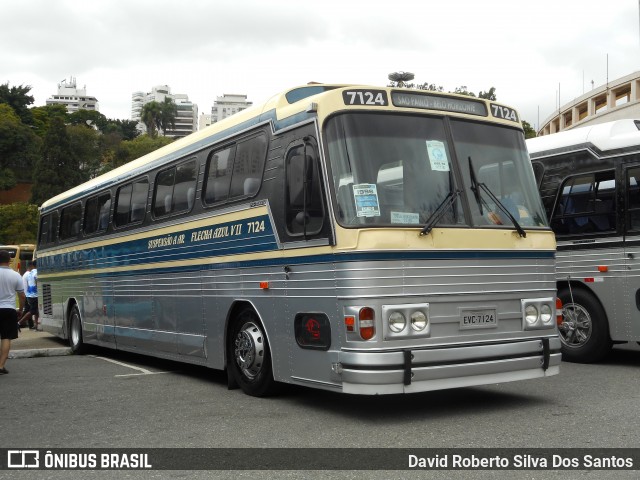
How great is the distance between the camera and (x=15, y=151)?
10762 centimetres

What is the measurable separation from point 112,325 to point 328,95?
772cm

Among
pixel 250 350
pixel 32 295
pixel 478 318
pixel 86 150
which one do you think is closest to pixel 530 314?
pixel 478 318

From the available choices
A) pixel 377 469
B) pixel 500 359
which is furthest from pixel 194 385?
pixel 377 469

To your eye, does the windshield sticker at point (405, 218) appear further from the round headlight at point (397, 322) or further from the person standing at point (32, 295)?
the person standing at point (32, 295)

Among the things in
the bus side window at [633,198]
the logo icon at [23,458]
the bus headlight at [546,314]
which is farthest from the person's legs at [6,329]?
the bus side window at [633,198]

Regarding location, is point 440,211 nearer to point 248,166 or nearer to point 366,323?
Answer: point 366,323

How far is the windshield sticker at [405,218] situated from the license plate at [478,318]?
97 centimetres

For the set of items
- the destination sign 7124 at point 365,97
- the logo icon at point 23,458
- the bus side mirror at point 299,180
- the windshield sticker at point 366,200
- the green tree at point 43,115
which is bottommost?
the logo icon at point 23,458

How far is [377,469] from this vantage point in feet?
18.2

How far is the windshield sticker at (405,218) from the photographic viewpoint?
7.12 m

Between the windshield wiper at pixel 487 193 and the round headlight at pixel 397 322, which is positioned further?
the windshield wiper at pixel 487 193

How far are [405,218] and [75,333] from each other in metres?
10.5

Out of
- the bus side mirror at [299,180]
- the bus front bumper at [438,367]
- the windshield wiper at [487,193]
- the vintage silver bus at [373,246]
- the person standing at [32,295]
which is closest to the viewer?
the bus front bumper at [438,367]

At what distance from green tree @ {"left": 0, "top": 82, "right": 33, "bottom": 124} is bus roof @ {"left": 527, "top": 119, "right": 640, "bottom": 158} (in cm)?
12472
